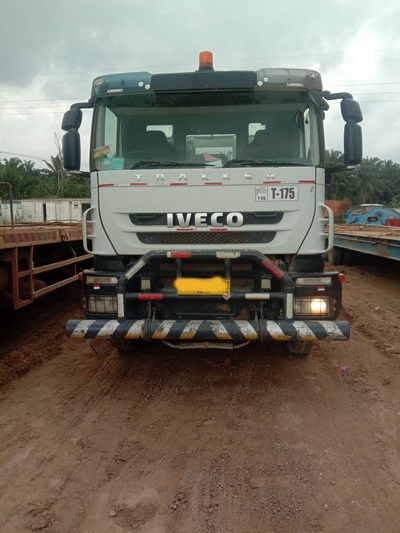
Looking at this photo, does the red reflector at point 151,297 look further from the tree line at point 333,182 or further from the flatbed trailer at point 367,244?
the tree line at point 333,182

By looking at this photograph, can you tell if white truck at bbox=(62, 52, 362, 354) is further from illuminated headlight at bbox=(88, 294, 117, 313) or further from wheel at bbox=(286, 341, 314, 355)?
wheel at bbox=(286, 341, 314, 355)

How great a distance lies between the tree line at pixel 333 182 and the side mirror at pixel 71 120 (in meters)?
28.5

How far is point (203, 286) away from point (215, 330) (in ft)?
1.35

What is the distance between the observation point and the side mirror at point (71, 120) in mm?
4230

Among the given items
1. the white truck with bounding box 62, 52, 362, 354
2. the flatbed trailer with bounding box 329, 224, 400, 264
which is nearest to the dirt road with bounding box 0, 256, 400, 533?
the white truck with bounding box 62, 52, 362, 354

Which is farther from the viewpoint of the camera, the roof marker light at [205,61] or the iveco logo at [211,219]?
the roof marker light at [205,61]

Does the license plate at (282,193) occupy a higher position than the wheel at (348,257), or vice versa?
the license plate at (282,193)

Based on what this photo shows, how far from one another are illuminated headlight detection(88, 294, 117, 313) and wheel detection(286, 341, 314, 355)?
2076 millimetres

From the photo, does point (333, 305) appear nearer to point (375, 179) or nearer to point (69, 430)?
point (69, 430)

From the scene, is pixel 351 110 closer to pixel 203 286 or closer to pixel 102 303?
pixel 203 286

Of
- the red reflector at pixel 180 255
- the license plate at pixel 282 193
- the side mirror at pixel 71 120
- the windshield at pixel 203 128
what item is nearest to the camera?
the red reflector at pixel 180 255

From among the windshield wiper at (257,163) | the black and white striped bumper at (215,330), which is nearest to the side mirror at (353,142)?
the windshield wiper at (257,163)

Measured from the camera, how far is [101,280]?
3902mm

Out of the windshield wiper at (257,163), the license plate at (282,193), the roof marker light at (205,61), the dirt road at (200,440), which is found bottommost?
the dirt road at (200,440)
